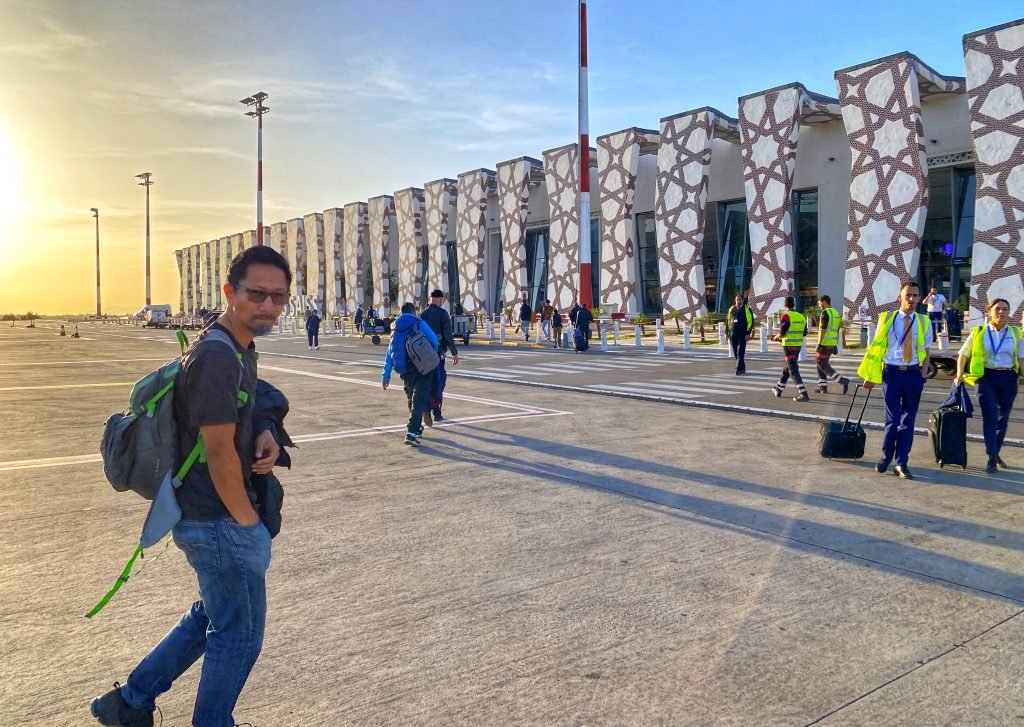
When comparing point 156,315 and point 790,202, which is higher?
point 790,202

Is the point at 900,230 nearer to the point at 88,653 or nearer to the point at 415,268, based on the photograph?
the point at 88,653

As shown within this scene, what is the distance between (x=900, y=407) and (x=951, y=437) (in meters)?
0.70

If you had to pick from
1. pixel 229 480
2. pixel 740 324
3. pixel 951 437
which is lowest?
pixel 951 437

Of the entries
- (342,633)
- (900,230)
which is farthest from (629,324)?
(342,633)

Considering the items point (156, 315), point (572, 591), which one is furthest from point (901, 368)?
point (156, 315)

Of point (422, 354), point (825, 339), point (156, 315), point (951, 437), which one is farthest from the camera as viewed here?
point (156, 315)

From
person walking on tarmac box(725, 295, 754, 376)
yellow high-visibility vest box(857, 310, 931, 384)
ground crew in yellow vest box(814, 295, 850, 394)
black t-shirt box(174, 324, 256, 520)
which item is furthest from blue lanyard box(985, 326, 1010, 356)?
person walking on tarmac box(725, 295, 754, 376)

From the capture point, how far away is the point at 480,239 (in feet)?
182

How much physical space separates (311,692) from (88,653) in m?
1.23

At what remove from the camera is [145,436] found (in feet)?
8.09

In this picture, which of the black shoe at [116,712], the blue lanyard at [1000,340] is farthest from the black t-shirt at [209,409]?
the blue lanyard at [1000,340]

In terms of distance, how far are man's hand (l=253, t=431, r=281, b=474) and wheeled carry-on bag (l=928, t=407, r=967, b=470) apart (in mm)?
7049

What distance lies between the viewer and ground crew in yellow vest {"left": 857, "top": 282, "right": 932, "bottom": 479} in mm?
7191

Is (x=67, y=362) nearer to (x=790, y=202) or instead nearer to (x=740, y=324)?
(x=740, y=324)
